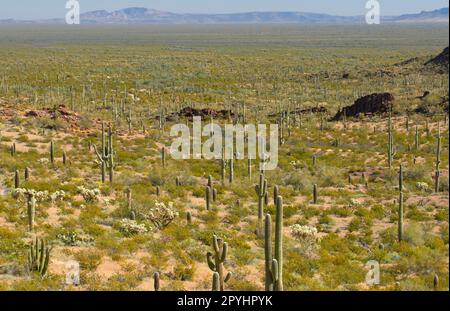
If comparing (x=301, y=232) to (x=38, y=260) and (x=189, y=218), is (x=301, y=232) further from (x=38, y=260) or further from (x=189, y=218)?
(x=38, y=260)

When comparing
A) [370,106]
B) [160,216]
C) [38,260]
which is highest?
[370,106]

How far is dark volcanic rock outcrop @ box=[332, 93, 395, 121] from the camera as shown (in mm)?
37125

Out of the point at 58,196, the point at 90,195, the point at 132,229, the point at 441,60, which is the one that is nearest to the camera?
the point at 132,229

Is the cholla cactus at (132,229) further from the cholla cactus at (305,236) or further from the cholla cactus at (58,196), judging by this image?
the cholla cactus at (305,236)

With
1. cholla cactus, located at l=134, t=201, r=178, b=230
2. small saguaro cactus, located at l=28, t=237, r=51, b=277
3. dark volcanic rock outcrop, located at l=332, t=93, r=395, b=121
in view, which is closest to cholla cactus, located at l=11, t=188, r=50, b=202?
cholla cactus, located at l=134, t=201, r=178, b=230

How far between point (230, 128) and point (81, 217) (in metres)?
19.1

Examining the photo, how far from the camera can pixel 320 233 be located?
14453mm

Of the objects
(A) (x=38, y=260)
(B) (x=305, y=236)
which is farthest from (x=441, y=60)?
(A) (x=38, y=260)

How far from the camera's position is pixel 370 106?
37.7m

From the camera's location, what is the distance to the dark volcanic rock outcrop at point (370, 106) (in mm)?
37125

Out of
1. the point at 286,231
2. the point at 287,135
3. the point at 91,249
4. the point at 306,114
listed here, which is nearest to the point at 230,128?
the point at 287,135

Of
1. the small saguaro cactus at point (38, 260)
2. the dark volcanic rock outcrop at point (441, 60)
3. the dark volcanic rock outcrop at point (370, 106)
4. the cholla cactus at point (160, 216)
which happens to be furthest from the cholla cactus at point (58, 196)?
the dark volcanic rock outcrop at point (441, 60)

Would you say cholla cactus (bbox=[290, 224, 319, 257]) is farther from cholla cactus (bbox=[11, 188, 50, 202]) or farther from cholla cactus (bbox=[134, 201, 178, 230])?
cholla cactus (bbox=[11, 188, 50, 202])

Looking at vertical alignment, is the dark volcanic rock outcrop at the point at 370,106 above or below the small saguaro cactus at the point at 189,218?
above
